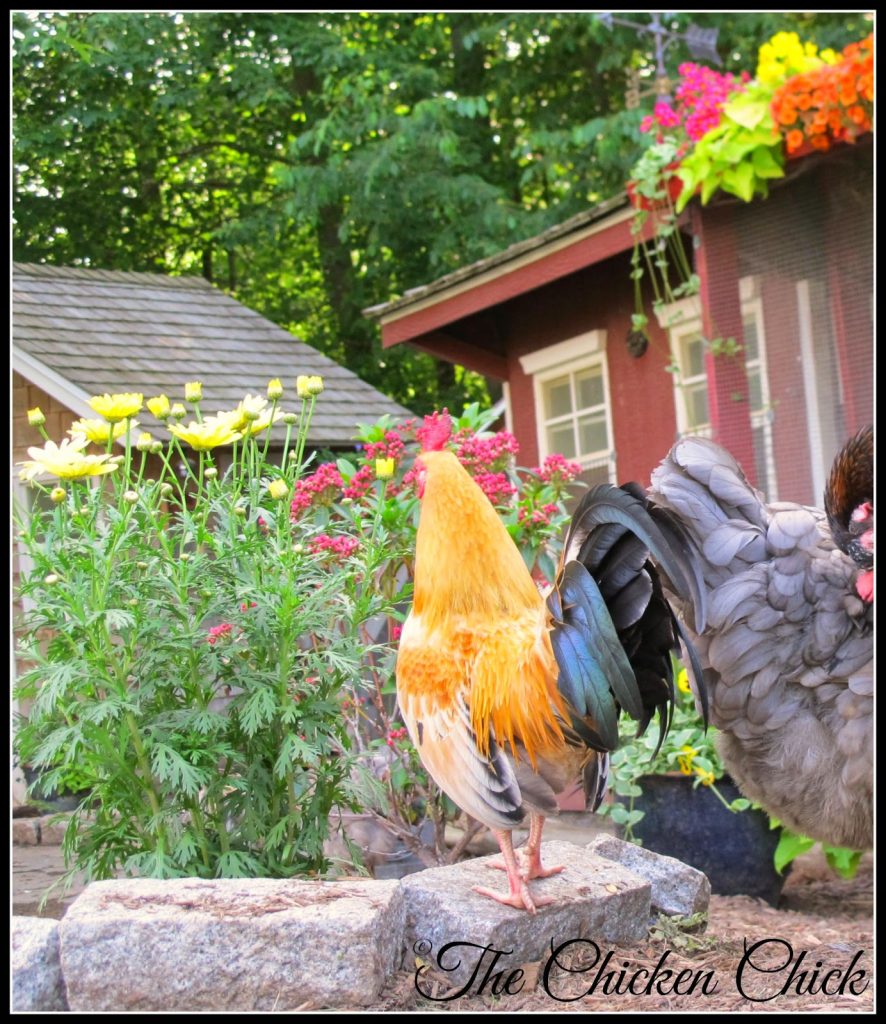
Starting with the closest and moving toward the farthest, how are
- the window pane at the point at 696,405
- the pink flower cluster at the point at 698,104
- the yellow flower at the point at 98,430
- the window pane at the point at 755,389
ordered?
the yellow flower at the point at 98,430
the pink flower cluster at the point at 698,104
the window pane at the point at 755,389
the window pane at the point at 696,405

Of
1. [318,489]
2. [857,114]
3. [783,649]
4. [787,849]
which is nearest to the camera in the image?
[783,649]

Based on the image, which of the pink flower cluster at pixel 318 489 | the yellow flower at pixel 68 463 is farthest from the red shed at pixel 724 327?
the yellow flower at pixel 68 463

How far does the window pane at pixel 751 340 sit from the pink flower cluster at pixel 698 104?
3.00 ft

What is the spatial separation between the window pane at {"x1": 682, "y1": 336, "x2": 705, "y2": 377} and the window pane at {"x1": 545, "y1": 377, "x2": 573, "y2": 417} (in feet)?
4.13

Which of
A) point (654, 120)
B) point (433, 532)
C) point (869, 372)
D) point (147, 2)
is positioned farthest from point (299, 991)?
point (654, 120)

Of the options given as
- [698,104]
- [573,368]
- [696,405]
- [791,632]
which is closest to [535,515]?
[791,632]

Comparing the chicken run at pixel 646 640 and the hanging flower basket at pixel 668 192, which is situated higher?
the hanging flower basket at pixel 668 192

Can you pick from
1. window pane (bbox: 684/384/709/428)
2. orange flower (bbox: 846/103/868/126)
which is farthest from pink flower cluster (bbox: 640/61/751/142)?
window pane (bbox: 684/384/709/428)

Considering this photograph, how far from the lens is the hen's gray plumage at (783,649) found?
2848 mm

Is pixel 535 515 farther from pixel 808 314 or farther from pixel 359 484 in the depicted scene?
pixel 808 314

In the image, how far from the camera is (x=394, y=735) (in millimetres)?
3742

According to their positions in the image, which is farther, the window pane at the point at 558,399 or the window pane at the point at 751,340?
the window pane at the point at 558,399

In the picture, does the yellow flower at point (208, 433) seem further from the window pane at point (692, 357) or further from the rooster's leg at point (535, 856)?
the window pane at point (692, 357)

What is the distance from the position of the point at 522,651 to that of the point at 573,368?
5135 millimetres
